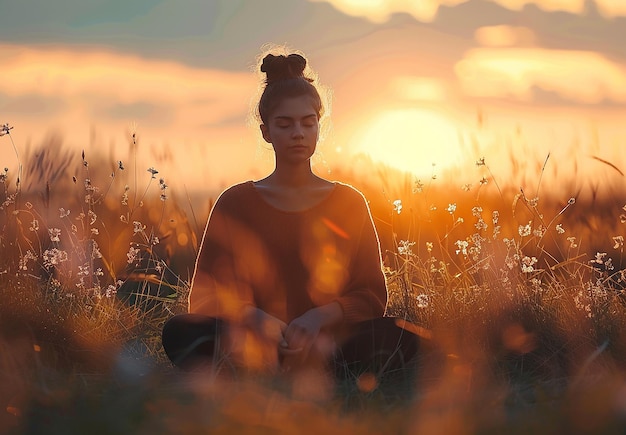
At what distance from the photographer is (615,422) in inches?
90.5

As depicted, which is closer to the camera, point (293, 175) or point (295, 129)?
point (295, 129)

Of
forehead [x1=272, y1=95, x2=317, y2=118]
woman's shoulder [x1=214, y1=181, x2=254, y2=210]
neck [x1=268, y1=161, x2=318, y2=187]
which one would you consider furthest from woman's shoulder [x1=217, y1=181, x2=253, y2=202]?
forehead [x1=272, y1=95, x2=317, y2=118]

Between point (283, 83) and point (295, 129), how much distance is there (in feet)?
0.90

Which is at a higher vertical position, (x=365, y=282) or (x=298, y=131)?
(x=298, y=131)

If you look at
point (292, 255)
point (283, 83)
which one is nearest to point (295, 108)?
point (283, 83)

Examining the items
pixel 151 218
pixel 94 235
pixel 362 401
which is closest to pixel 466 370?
pixel 362 401

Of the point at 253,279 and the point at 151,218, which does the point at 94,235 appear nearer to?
the point at 151,218

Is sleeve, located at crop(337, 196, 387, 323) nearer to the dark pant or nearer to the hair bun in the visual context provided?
the dark pant

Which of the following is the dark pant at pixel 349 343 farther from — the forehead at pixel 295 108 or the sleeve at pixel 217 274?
the forehead at pixel 295 108

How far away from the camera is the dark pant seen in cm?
335

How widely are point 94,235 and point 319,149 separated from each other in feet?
5.18

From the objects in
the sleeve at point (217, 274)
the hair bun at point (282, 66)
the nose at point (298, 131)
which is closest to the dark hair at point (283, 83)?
the hair bun at point (282, 66)

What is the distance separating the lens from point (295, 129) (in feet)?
11.5

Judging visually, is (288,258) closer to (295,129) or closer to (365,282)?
(365,282)
